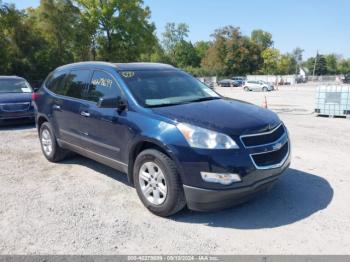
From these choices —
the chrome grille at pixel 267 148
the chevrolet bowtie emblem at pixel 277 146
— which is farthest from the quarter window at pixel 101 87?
the chevrolet bowtie emblem at pixel 277 146

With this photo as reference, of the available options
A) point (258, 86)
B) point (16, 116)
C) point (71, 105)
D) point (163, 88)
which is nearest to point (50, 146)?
point (71, 105)

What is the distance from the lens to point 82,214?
4277 millimetres

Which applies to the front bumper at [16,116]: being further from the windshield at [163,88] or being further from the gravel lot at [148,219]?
the windshield at [163,88]

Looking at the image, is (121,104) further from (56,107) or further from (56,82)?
(56,82)

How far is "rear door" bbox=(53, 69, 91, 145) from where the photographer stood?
546cm

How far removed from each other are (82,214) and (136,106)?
1.51 m

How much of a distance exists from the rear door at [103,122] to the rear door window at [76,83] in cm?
21

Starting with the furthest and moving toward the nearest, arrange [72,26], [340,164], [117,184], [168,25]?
[168,25], [72,26], [340,164], [117,184]

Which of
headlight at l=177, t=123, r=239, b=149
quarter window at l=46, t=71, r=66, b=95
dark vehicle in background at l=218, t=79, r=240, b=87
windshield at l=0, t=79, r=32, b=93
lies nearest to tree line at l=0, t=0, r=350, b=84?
windshield at l=0, t=79, r=32, b=93

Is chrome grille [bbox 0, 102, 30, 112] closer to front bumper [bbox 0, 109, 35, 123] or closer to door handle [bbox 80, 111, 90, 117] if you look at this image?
front bumper [bbox 0, 109, 35, 123]

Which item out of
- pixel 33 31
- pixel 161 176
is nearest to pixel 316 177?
pixel 161 176

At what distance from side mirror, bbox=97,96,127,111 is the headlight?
44.8 inches

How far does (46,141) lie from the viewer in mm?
6695

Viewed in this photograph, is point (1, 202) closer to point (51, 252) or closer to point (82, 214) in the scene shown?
point (82, 214)
